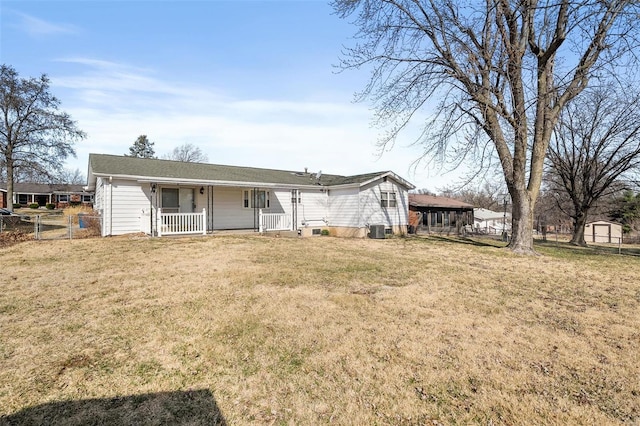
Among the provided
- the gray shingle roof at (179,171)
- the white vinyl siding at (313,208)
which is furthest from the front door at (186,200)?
the white vinyl siding at (313,208)

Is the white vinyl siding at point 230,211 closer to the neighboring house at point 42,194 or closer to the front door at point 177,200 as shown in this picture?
the front door at point 177,200

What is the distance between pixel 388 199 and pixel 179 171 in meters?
12.5

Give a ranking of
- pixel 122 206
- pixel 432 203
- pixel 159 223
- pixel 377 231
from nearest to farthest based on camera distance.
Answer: pixel 159 223 < pixel 122 206 < pixel 377 231 < pixel 432 203

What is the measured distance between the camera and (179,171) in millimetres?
16297

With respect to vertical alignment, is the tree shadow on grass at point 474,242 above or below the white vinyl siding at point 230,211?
below

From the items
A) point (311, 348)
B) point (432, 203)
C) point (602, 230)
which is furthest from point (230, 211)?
point (602, 230)

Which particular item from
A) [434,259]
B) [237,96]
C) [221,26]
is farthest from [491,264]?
[237,96]

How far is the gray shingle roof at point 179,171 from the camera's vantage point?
14398 mm

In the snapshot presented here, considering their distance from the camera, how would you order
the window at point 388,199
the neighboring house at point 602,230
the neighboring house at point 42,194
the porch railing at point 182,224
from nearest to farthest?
the porch railing at point 182,224
the window at point 388,199
the neighboring house at point 602,230
the neighboring house at point 42,194

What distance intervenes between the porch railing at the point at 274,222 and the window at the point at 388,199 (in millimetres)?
6137

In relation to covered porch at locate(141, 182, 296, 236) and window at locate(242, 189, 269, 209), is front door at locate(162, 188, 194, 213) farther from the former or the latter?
window at locate(242, 189, 269, 209)

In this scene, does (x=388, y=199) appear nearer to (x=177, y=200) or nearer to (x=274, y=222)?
(x=274, y=222)

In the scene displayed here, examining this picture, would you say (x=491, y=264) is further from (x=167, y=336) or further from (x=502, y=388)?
(x=167, y=336)

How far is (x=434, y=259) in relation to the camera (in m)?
10.7
